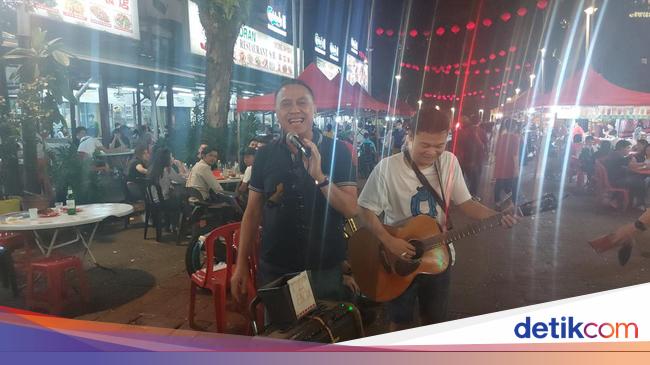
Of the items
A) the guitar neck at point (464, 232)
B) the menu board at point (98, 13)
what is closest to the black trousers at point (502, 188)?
the guitar neck at point (464, 232)

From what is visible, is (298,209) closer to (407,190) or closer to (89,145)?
(407,190)

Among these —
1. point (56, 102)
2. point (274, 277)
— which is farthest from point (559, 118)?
point (56, 102)

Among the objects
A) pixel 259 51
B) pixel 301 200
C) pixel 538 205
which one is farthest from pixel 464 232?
pixel 259 51

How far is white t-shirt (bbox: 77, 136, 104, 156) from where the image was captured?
164 cm

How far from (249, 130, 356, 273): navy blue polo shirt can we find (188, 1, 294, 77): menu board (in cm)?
34

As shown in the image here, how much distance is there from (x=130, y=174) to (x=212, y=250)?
513 mm

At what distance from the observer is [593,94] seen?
1724mm

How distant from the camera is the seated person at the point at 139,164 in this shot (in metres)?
1.72

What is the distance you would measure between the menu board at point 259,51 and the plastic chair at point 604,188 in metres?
1.52

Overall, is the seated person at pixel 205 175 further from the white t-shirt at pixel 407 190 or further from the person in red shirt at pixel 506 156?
the person in red shirt at pixel 506 156

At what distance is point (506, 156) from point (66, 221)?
6.84ft

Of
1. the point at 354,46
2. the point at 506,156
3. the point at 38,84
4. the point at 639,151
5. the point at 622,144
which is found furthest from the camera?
the point at 639,151

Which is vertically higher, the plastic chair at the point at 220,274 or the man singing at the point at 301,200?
the man singing at the point at 301,200

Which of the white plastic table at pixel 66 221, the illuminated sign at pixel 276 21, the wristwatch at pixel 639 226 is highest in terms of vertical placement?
the illuminated sign at pixel 276 21
